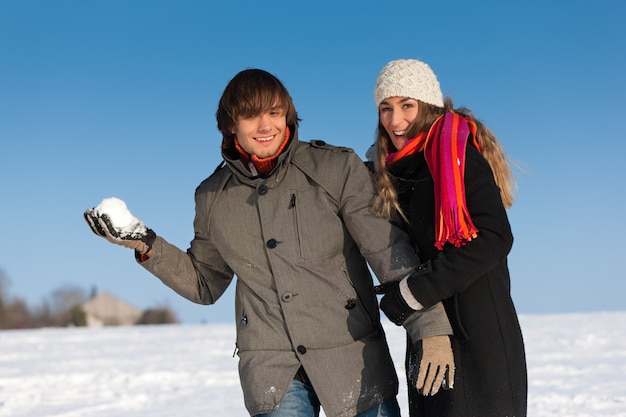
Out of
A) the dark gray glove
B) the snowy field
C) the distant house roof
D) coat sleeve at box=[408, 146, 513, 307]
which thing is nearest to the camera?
coat sleeve at box=[408, 146, 513, 307]

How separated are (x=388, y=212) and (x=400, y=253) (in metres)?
0.15

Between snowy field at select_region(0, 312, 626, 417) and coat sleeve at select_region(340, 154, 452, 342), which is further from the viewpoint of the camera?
snowy field at select_region(0, 312, 626, 417)

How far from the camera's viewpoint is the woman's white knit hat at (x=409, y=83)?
2.79 meters

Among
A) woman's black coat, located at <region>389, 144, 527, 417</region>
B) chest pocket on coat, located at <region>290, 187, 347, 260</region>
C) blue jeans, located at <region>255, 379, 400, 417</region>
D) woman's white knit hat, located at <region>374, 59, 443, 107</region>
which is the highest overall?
woman's white knit hat, located at <region>374, 59, 443, 107</region>

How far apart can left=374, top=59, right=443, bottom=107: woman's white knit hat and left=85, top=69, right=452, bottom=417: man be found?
325 millimetres

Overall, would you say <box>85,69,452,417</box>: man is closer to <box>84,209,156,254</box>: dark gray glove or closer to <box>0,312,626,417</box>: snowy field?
<box>84,209,156,254</box>: dark gray glove

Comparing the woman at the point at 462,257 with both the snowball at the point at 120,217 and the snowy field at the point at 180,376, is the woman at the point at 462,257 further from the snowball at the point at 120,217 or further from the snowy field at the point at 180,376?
the snowy field at the point at 180,376

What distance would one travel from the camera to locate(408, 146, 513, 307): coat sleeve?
232 cm

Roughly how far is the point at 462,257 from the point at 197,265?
1155 millimetres

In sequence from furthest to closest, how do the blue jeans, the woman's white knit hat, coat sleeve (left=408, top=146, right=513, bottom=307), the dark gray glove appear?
1. the woman's white knit hat
2. the dark gray glove
3. the blue jeans
4. coat sleeve (left=408, top=146, right=513, bottom=307)

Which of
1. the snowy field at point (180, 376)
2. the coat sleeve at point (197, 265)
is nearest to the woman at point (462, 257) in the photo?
the coat sleeve at point (197, 265)

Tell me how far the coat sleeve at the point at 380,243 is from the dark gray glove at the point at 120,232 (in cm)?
78

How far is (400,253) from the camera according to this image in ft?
8.26

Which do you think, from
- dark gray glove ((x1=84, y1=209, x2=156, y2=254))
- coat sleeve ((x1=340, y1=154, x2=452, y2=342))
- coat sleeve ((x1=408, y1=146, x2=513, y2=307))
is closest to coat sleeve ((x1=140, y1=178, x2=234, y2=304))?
Result: dark gray glove ((x1=84, y1=209, x2=156, y2=254))
